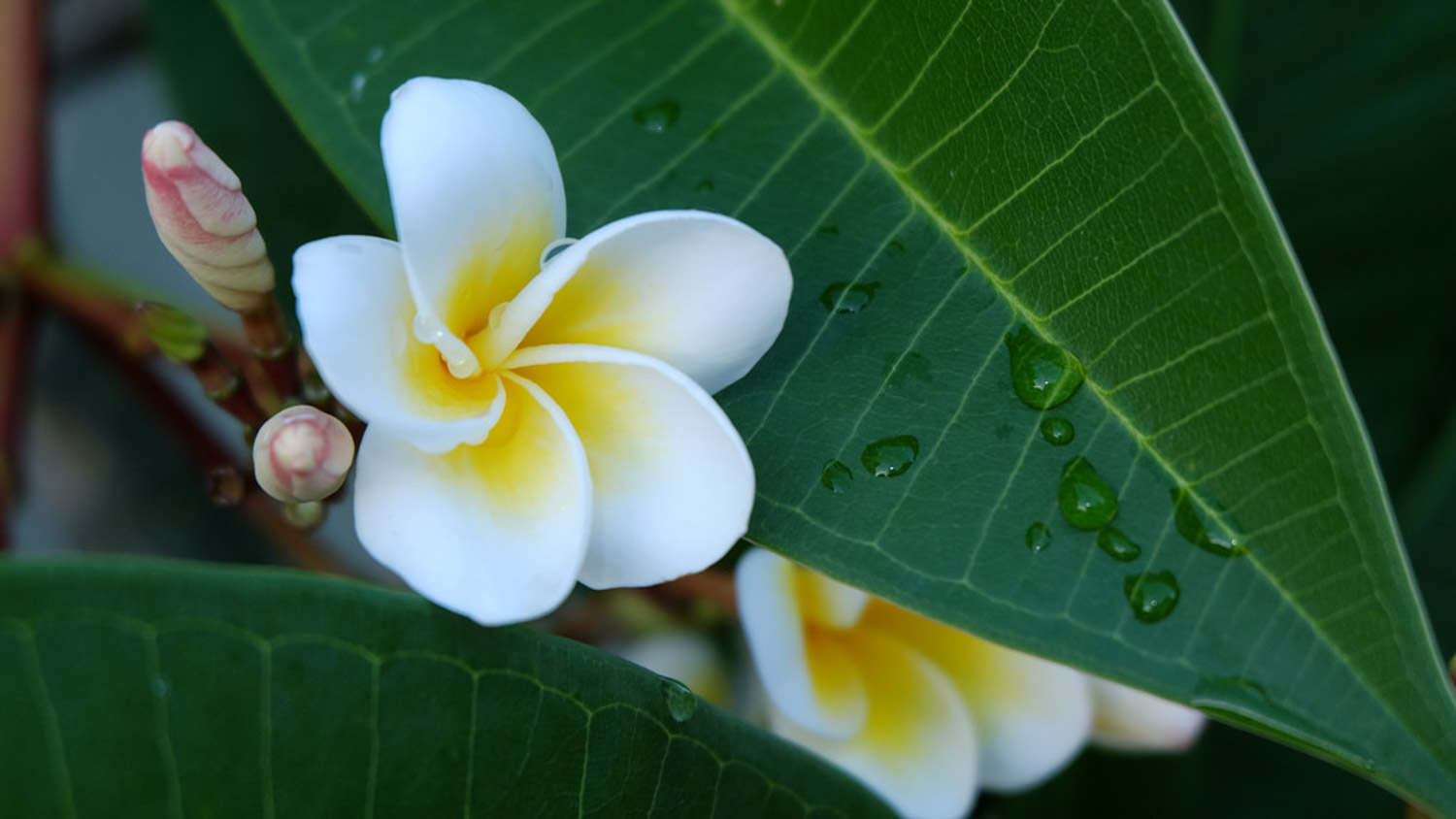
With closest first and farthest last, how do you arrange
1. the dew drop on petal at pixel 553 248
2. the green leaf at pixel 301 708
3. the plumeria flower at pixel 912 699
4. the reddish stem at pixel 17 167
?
the green leaf at pixel 301 708, the dew drop on petal at pixel 553 248, the plumeria flower at pixel 912 699, the reddish stem at pixel 17 167

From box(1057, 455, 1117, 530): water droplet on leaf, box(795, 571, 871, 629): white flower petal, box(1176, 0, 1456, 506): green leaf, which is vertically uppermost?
box(1176, 0, 1456, 506): green leaf

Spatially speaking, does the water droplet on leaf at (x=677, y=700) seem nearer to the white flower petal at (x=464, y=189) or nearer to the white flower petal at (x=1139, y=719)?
the white flower petal at (x=464, y=189)

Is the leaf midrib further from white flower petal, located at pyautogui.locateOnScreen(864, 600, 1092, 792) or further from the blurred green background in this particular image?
the blurred green background

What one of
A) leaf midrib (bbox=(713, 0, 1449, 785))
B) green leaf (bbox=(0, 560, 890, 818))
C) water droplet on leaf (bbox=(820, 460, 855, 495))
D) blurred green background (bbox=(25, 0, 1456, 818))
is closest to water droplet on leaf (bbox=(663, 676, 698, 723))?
green leaf (bbox=(0, 560, 890, 818))

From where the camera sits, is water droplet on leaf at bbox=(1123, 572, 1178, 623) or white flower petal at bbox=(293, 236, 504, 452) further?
water droplet on leaf at bbox=(1123, 572, 1178, 623)

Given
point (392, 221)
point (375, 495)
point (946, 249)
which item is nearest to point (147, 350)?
point (392, 221)

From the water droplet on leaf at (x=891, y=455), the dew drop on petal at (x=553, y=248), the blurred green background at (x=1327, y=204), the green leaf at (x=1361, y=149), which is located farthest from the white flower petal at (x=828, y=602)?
the green leaf at (x=1361, y=149)

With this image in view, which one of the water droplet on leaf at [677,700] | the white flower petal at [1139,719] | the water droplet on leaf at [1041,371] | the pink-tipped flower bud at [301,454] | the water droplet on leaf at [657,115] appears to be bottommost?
the water droplet on leaf at [677,700]
